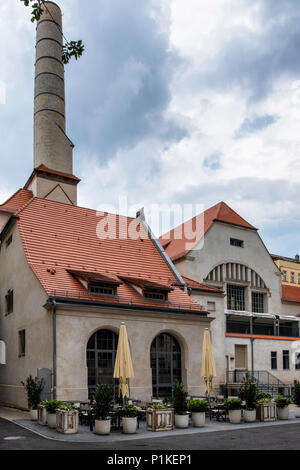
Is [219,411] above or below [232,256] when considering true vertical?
below

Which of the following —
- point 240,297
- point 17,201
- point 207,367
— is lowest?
point 207,367

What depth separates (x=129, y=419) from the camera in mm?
17922

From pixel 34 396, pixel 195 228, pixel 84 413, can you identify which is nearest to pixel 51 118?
pixel 195 228

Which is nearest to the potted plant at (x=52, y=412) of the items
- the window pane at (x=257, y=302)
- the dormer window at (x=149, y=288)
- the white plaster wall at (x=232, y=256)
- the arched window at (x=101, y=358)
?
the arched window at (x=101, y=358)

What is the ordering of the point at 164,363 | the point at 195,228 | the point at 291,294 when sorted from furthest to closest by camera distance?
the point at 291,294 → the point at 195,228 → the point at 164,363

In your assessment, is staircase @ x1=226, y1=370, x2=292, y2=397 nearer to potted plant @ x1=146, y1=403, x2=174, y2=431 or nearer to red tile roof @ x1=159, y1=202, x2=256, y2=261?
red tile roof @ x1=159, y1=202, x2=256, y2=261

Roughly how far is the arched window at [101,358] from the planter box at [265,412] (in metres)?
7.16

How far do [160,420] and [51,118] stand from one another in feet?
105

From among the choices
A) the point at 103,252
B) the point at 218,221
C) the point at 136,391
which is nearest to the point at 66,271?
the point at 103,252

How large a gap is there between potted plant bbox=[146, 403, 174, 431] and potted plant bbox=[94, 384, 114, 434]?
1.67m

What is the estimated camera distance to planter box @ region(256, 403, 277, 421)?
69.6 ft

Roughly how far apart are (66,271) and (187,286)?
9036 millimetres

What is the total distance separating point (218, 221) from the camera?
133 ft

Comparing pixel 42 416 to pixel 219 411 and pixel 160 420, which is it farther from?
pixel 219 411
